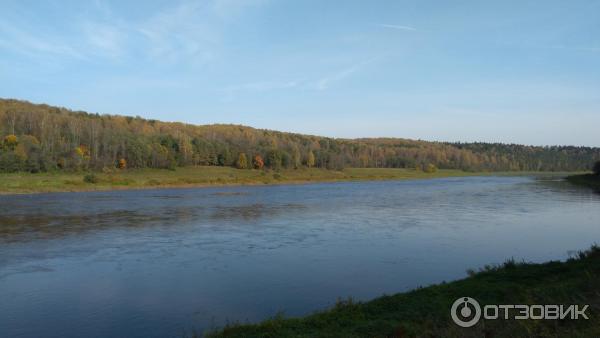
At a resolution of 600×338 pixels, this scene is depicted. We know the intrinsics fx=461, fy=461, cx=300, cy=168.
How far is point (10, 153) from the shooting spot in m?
55.0

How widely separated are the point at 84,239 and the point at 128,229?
115 inches

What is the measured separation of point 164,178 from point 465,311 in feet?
198

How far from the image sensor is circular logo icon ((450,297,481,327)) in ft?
23.9

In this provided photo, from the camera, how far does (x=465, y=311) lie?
Answer: 26.3ft

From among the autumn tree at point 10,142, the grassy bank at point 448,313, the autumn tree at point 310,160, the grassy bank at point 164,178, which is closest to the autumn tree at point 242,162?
the grassy bank at point 164,178

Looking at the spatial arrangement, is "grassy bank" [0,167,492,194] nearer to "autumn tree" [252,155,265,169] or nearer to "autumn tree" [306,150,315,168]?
"autumn tree" [252,155,265,169]

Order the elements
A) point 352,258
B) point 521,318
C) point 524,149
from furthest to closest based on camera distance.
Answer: point 524,149
point 352,258
point 521,318

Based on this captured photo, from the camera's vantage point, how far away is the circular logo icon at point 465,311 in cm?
730

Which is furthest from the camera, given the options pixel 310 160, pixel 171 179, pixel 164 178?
pixel 310 160

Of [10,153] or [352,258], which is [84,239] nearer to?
[352,258]

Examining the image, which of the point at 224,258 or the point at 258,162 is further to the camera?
the point at 258,162

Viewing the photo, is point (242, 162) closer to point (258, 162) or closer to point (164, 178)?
point (258, 162)

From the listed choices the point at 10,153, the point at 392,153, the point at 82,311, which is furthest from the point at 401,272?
the point at 392,153

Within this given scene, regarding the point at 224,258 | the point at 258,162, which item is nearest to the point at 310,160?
the point at 258,162
